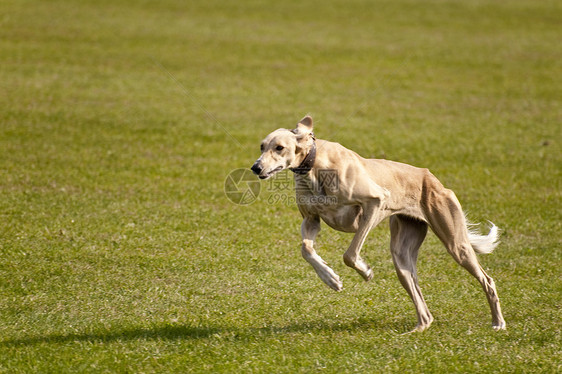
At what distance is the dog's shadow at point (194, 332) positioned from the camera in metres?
8.03

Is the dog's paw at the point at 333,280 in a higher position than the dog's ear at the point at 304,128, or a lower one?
lower

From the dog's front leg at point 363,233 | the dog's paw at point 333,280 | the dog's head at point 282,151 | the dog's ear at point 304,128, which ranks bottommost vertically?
the dog's paw at point 333,280

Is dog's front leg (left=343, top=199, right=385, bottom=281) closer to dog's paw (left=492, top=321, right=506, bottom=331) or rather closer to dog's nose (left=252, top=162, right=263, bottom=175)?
dog's nose (left=252, top=162, right=263, bottom=175)

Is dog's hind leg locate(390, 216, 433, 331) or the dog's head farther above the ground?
the dog's head

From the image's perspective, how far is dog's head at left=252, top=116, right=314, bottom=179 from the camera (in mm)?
7430

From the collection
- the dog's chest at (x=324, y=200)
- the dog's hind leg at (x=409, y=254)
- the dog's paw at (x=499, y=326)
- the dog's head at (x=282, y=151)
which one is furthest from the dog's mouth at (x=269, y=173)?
the dog's paw at (x=499, y=326)

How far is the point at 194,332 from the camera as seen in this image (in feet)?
27.2

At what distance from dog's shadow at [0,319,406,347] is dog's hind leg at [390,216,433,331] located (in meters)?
0.34

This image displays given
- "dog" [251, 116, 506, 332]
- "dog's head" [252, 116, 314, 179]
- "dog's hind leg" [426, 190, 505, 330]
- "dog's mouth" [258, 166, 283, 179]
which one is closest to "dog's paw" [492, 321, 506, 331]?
"dog" [251, 116, 506, 332]

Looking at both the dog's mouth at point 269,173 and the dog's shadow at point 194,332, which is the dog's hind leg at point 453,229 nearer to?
the dog's shadow at point 194,332

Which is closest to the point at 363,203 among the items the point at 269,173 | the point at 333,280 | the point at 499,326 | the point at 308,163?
the point at 308,163

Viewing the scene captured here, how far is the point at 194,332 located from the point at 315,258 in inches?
68.2

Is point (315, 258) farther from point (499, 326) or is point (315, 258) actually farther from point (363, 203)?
point (499, 326)

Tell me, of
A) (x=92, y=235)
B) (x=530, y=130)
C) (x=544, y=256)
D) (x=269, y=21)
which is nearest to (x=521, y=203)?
(x=544, y=256)
